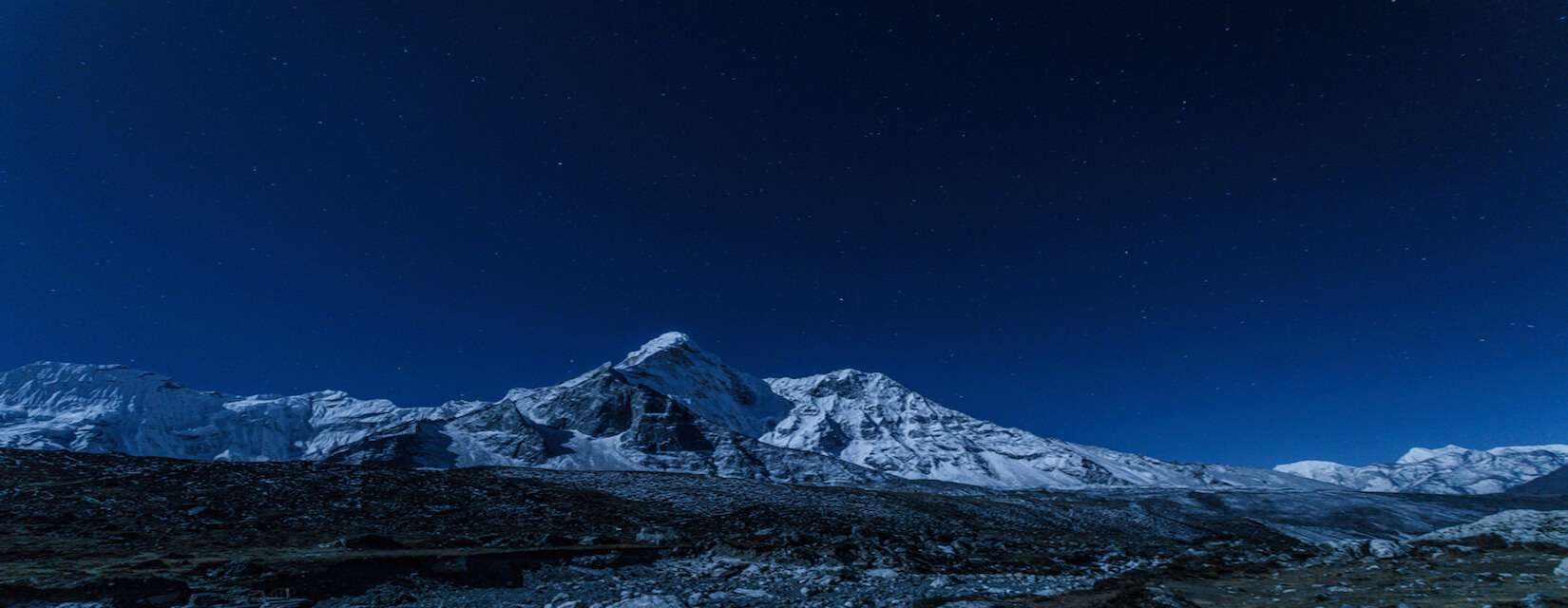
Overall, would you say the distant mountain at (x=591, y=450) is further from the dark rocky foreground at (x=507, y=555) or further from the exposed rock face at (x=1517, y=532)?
the exposed rock face at (x=1517, y=532)

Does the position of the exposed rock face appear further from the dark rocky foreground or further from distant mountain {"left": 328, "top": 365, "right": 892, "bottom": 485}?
distant mountain {"left": 328, "top": 365, "right": 892, "bottom": 485}

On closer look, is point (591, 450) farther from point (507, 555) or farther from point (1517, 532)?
point (1517, 532)

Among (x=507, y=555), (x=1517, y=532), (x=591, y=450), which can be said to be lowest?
(x=591, y=450)

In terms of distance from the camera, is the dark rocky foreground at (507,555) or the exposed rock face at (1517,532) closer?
the dark rocky foreground at (507,555)

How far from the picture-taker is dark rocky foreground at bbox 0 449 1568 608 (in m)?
16.4

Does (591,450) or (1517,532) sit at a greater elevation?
(1517,532)

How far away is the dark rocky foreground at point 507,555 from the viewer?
16.4 m

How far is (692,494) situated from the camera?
185ft

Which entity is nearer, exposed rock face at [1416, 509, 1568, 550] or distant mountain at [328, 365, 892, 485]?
exposed rock face at [1416, 509, 1568, 550]

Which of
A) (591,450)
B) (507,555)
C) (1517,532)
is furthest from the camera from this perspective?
(591,450)

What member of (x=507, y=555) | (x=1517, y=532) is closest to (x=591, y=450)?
(x=507, y=555)

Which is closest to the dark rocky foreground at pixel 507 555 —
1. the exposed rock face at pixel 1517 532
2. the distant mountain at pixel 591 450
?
the exposed rock face at pixel 1517 532

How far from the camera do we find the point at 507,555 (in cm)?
2117

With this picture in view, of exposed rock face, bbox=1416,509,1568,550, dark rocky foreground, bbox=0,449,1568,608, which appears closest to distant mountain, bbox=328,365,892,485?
dark rocky foreground, bbox=0,449,1568,608
